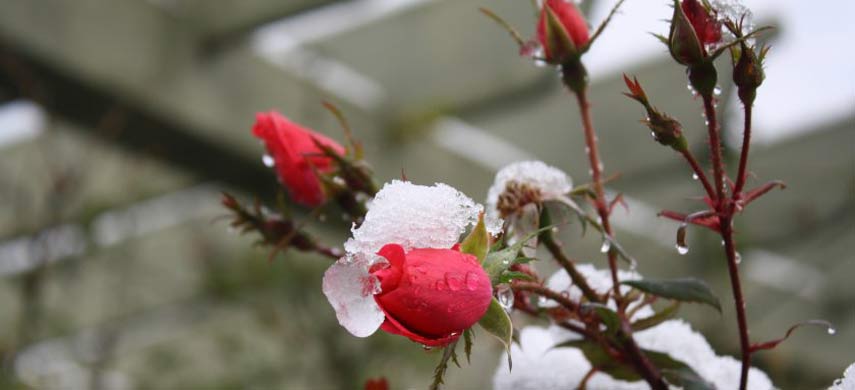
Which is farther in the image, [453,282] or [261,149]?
[261,149]

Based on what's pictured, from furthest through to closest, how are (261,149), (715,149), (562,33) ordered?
(261,149)
(562,33)
(715,149)

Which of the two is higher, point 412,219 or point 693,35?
point 693,35

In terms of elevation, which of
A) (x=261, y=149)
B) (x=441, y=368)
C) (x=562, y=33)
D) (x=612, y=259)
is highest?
(x=261, y=149)

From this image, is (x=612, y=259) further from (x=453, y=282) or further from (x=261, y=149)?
(x=261, y=149)

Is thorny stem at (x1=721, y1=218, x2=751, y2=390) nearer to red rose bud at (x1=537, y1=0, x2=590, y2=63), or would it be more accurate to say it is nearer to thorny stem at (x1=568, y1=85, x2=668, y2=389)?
thorny stem at (x1=568, y1=85, x2=668, y2=389)

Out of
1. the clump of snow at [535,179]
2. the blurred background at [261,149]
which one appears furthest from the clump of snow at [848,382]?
the blurred background at [261,149]

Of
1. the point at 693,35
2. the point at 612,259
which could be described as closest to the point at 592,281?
the point at 612,259

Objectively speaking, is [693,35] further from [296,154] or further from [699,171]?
[296,154]

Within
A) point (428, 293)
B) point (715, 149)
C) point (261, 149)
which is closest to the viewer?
point (428, 293)

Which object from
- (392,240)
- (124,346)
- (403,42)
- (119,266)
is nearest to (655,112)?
(392,240)
